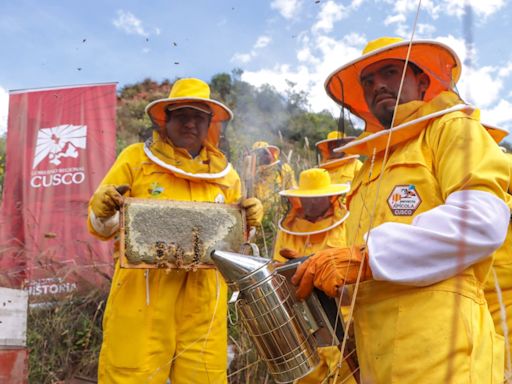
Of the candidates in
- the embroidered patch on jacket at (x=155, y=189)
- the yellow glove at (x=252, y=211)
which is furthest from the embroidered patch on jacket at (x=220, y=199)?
the embroidered patch on jacket at (x=155, y=189)

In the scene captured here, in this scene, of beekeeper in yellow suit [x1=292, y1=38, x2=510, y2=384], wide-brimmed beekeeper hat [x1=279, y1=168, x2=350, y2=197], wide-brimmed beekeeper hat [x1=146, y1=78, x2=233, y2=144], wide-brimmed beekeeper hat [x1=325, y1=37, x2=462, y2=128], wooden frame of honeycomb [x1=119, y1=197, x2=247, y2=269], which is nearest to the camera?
beekeeper in yellow suit [x1=292, y1=38, x2=510, y2=384]

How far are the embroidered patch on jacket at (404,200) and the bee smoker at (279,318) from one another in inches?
16.2

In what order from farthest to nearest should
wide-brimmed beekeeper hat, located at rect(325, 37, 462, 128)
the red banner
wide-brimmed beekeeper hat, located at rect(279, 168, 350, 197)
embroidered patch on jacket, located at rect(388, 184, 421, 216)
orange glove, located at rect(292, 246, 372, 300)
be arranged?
the red banner → wide-brimmed beekeeper hat, located at rect(279, 168, 350, 197) → wide-brimmed beekeeper hat, located at rect(325, 37, 462, 128) → embroidered patch on jacket, located at rect(388, 184, 421, 216) → orange glove, located at rect(292, 246, 372, 300)

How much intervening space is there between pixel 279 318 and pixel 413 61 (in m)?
1.24

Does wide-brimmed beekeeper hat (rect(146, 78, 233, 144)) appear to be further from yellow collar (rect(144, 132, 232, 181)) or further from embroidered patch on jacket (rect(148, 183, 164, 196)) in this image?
embroidered patch on jacket (rect(148, 183, 164, 196))

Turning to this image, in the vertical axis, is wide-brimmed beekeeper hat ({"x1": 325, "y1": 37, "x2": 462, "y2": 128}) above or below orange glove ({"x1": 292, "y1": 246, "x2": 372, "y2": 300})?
above

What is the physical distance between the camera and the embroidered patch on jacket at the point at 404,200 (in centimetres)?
160

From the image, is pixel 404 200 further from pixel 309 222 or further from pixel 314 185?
pixel 314 185

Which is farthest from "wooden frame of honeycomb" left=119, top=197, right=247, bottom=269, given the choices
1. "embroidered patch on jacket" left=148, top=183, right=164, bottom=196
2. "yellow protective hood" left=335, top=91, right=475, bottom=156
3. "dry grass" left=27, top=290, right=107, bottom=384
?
"dry grass" left=27, top=290, right=107, bottom=384

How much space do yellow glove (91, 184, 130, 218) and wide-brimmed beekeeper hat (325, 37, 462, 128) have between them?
140 cm

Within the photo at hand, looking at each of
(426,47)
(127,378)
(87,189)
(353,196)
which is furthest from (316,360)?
(87,189)

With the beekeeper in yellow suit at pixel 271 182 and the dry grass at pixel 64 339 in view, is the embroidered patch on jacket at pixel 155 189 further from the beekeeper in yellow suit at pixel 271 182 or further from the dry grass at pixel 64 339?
the beekeeper in yellow suit at pixel 271 182

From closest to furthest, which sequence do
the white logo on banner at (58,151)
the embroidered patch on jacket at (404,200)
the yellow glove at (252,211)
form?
the embroidered patch on jacket at (404,200) → the yellow glove at (252,211) → the white logo on banner at (58,151)

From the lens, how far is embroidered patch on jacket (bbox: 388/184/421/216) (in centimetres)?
160
